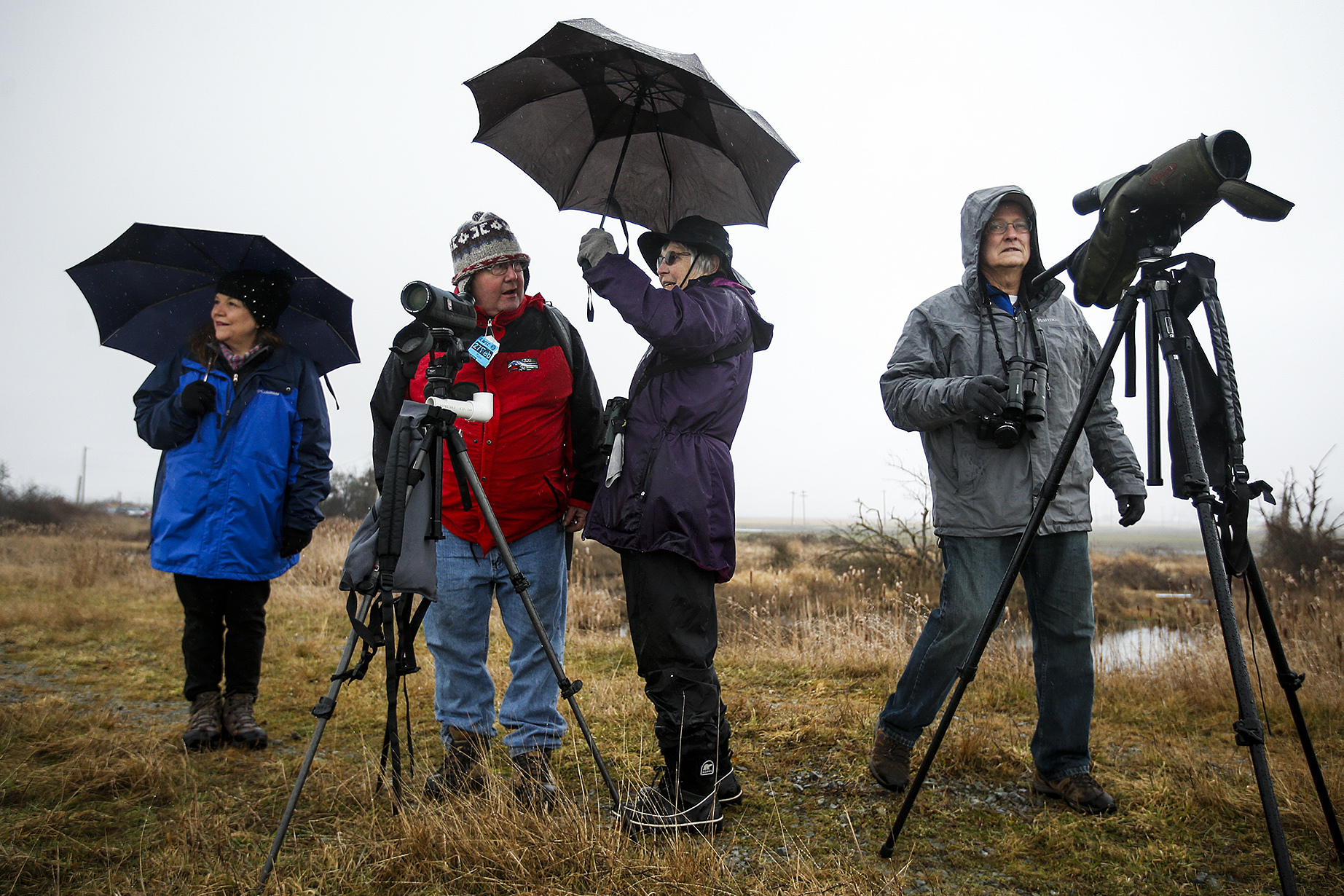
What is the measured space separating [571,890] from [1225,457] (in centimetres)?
191

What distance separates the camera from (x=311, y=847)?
220 cm

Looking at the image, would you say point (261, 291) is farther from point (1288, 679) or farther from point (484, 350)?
point (1288, 679)

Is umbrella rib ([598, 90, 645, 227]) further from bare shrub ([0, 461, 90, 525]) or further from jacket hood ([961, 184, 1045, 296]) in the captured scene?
bare shrub ([0, 461, 90, 525])

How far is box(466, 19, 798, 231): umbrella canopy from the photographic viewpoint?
8.68 feet

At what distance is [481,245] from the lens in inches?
105

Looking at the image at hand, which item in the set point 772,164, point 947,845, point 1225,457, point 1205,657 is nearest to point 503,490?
point 772,164

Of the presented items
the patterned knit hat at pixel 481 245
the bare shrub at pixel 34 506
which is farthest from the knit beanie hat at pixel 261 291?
the bare shrub at pixel 34 506

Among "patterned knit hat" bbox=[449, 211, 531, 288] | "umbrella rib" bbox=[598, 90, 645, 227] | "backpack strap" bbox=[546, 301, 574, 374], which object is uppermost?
"umbrella rib" bbox=[598, 90, 645, 227]

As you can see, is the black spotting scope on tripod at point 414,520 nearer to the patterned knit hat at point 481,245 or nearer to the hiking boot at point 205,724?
the patterned knit hat at point 481,245

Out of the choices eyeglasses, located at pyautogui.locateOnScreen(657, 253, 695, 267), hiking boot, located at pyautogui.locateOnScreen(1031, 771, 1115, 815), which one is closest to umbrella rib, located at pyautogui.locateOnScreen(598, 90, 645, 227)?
eyeglasses, located at pyautogui.locateOnScreen(657, 253, 695, 267)

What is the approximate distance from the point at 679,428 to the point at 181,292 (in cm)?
272

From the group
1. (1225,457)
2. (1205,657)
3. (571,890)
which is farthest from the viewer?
(1205,657)

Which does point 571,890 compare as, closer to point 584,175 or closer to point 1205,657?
point 584,175

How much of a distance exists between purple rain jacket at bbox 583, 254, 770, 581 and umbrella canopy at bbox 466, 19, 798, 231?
56 centimetres
